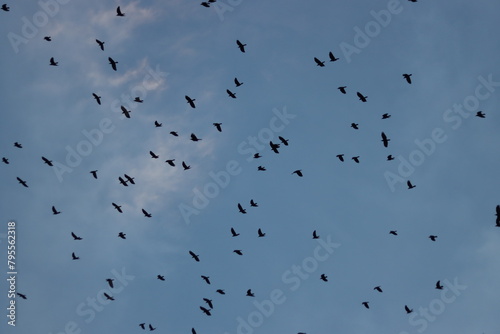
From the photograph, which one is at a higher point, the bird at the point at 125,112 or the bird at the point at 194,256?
the bird at the point at 125,112

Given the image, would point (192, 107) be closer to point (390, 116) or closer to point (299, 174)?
point (299, 174)

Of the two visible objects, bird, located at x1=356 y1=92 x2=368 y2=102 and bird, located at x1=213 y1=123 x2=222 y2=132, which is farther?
bird, located at x1=213 y1=123 x2=222 y2=132

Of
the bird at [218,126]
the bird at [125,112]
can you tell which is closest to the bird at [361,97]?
the bird at [218,126]

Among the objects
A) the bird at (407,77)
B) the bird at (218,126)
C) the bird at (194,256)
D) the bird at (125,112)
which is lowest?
the bird at (194,256)

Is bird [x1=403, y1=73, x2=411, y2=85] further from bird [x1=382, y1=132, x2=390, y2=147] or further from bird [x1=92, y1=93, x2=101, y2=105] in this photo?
bird [x1=92, y1=93, x2=101, y2=105]

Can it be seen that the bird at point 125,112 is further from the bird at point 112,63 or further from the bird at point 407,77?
the bird at point 407,77

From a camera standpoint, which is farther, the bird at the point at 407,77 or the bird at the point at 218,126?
the bird at the point at 218,126

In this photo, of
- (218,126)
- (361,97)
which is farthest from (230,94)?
(361,97)

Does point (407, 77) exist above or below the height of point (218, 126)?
above

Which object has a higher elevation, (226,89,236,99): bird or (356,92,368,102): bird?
(356,92,368,102): bird

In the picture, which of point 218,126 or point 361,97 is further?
point 218,126

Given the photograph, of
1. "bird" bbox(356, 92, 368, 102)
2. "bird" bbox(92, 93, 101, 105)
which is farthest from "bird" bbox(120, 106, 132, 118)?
"bird" bbox(356, 92, 368, 102)

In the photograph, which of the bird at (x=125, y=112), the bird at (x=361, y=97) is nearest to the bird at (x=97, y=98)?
the bird at (x=125, y=112)

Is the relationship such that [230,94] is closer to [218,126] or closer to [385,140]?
[218,126]
